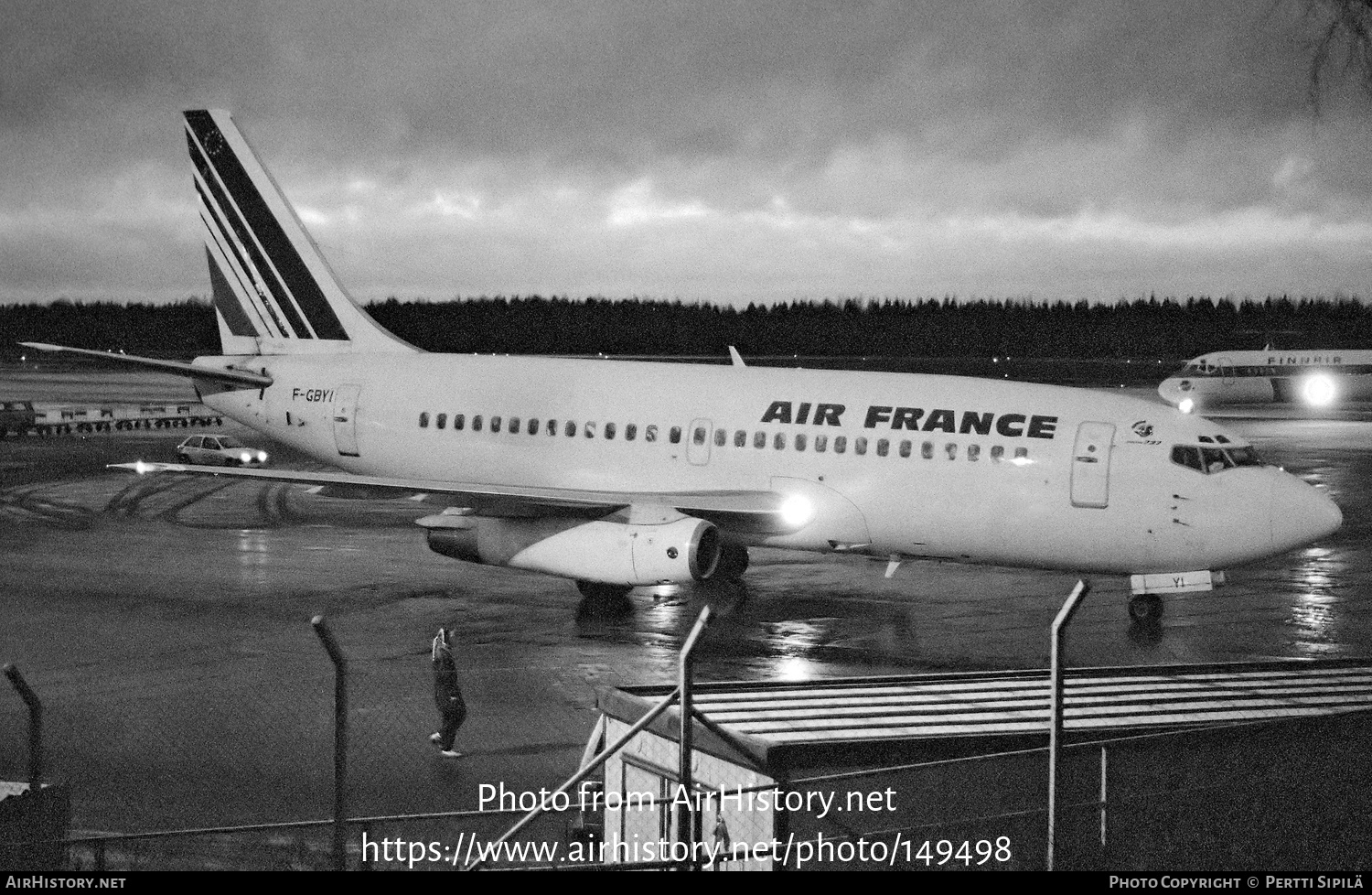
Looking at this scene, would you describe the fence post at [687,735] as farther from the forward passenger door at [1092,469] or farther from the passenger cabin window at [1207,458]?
the passenger cabin window at [1207,458]

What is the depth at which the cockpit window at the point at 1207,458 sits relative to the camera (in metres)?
23.0

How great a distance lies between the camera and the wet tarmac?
16.0m

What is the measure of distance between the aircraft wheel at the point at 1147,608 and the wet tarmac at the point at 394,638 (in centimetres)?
35

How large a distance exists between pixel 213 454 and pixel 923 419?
2930 centimetres

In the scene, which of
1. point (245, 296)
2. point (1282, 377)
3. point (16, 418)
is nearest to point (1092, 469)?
point (245, 296)

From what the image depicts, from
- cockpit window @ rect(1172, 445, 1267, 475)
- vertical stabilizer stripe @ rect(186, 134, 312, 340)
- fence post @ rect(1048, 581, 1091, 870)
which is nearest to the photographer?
fence post @ rect(1048, 581, 1091, 870)

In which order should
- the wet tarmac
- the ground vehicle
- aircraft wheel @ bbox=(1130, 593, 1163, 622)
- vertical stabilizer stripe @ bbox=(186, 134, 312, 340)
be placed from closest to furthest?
the wet tarmac < aircraft wheel @ bbox=(1130, 593, 1163, 622) < vertical stabilizer stripe @ bbox=(186, 134, 312, 340) < the ground vehicle

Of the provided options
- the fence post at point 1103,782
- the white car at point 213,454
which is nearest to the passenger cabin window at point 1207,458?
the fence post at point 1103,782

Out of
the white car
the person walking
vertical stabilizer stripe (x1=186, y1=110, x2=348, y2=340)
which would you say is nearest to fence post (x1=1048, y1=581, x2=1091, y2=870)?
the person walking

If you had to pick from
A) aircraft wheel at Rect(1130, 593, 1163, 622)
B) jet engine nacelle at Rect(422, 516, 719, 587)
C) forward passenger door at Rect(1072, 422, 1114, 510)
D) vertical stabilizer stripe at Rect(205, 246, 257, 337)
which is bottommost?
aircraft wheel at Rect(1130, 593, 1163, 622)

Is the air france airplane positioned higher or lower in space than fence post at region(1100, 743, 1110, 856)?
higher

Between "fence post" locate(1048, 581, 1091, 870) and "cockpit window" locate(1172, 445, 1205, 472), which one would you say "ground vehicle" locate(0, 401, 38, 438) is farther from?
"fence post" locate(1048, 581, 1091, 870)

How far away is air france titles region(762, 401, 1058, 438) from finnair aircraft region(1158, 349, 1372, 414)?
66012 mm

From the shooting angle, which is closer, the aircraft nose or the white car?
the aircraft nose
